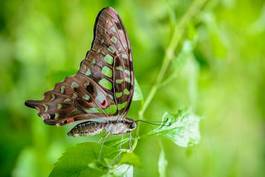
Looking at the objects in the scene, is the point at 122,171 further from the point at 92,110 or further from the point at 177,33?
the point at 177,33

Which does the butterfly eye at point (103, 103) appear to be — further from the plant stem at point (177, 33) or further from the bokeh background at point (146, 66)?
the bokeh background at point (146, 66)

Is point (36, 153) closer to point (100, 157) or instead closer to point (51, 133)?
point (51, 133)

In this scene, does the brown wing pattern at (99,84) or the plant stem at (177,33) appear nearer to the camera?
the brown wing pattern at (99,84)

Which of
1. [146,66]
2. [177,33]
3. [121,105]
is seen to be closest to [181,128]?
[121,105]

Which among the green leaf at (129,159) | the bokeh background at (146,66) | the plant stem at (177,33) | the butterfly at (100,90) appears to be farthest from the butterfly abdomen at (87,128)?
the bokeh background at (146,66)

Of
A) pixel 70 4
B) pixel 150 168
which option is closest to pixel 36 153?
pixel 150 168

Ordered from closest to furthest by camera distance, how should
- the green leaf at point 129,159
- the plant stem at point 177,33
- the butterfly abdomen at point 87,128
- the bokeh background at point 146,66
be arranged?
the green leaf at point 129,159, the butterfly abdomen at point 87,128, the plant stem at point 177,33, the bokeh background at point 146,66
